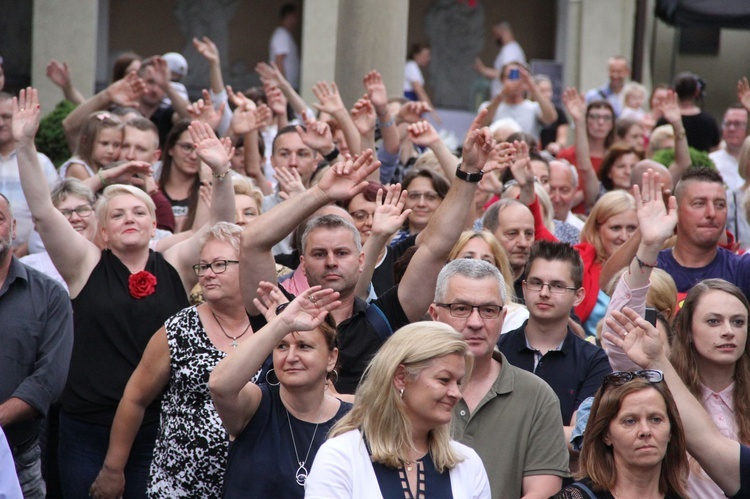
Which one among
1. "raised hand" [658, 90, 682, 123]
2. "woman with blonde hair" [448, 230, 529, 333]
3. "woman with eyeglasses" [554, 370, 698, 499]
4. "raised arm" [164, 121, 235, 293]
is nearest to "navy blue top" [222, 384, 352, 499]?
"woman with eyeglasses" [554, 370, 698, 499]

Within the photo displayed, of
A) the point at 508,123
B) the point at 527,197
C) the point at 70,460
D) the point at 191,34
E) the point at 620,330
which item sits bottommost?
the point at 70,460

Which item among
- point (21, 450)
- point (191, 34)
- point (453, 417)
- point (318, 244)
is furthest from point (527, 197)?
point (191, 34)

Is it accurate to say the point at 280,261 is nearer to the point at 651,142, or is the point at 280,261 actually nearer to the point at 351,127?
the point at 351,127

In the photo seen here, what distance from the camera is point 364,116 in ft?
25.8

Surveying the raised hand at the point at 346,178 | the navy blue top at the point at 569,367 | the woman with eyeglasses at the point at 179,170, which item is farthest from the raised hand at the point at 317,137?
the navy blue top at the point at 569,367

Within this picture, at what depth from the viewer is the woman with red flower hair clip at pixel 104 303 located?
5738 millimetres

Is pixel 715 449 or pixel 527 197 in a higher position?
pixel 527 197

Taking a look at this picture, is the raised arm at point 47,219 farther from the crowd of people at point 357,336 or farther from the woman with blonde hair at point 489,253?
the woman with blonde hair at point 489,253

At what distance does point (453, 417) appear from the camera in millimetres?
4660

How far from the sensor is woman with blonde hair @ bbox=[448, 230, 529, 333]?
607cm

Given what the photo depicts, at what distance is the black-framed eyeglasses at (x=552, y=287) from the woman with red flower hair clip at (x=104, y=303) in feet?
5.31

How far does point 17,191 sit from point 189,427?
320cm

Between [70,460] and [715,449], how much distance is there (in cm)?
316

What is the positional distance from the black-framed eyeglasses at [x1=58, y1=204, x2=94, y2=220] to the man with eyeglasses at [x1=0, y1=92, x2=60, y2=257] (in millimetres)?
910
